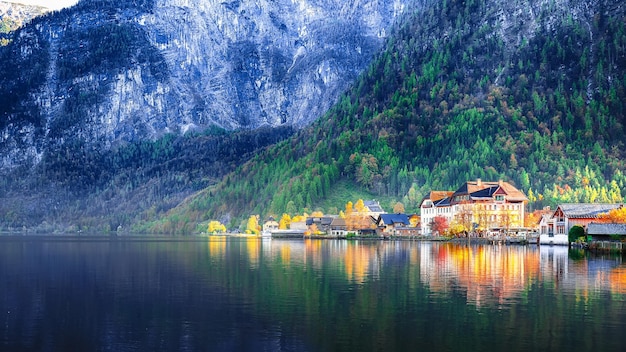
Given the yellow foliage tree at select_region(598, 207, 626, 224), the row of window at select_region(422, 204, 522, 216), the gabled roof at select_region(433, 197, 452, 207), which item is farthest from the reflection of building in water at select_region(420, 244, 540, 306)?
the gabled roof at select_region(433, 197, 452, 207)

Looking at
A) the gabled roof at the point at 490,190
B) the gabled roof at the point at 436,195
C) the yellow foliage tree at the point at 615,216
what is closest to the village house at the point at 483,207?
the gabled roof at the point at 490,190

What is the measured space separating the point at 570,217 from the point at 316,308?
9613 cm

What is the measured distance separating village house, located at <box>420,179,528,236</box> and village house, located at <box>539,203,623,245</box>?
82.5 feet

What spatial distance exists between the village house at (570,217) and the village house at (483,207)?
2513 centimetres

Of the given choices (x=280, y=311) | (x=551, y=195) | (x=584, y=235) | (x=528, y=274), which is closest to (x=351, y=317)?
(x=280, y=311)

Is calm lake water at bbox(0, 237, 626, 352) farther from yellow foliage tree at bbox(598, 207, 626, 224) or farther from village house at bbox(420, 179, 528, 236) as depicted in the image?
village house at bbox(420, 179, 528, 236)

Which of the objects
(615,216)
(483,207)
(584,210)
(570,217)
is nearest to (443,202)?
(483,207)

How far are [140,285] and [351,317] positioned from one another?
79.0 feet

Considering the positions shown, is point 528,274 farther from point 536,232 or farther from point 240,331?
point 536,232

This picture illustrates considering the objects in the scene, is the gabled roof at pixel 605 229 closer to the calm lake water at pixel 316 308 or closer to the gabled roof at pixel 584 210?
the gabled roof at pixel 584 210

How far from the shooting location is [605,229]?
11981cm

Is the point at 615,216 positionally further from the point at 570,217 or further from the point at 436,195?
the point at 436,195

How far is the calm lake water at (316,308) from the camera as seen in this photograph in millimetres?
40938

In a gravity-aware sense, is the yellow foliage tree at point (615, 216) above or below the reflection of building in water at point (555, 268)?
above
